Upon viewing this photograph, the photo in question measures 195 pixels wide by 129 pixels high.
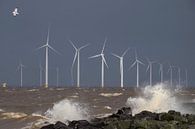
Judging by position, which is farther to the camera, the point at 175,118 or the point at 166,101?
the point at 166,101

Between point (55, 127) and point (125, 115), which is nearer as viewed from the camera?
point (55, 127)

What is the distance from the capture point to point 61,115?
42.9 meters

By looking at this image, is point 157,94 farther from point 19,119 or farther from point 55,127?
point 55,127

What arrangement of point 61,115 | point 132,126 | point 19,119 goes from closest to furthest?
point 132,126 < point 19,119 < point 61,115

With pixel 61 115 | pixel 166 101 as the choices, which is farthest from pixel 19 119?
pixel 166 101

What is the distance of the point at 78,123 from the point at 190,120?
16.3 ft

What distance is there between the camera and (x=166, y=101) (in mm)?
57438

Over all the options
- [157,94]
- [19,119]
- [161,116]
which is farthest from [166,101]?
[161,116]

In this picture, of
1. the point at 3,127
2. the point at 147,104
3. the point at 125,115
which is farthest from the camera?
the point at 147,104

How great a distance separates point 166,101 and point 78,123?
33.2 meters

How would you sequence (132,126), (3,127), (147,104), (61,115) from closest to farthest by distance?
(132,126) < (3,127) < (61,115) < (147,104)

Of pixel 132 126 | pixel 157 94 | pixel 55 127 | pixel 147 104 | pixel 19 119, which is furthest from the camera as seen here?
pixel 157 94

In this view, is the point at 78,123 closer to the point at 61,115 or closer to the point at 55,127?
the point at 55,127

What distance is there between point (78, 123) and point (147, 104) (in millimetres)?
31314
